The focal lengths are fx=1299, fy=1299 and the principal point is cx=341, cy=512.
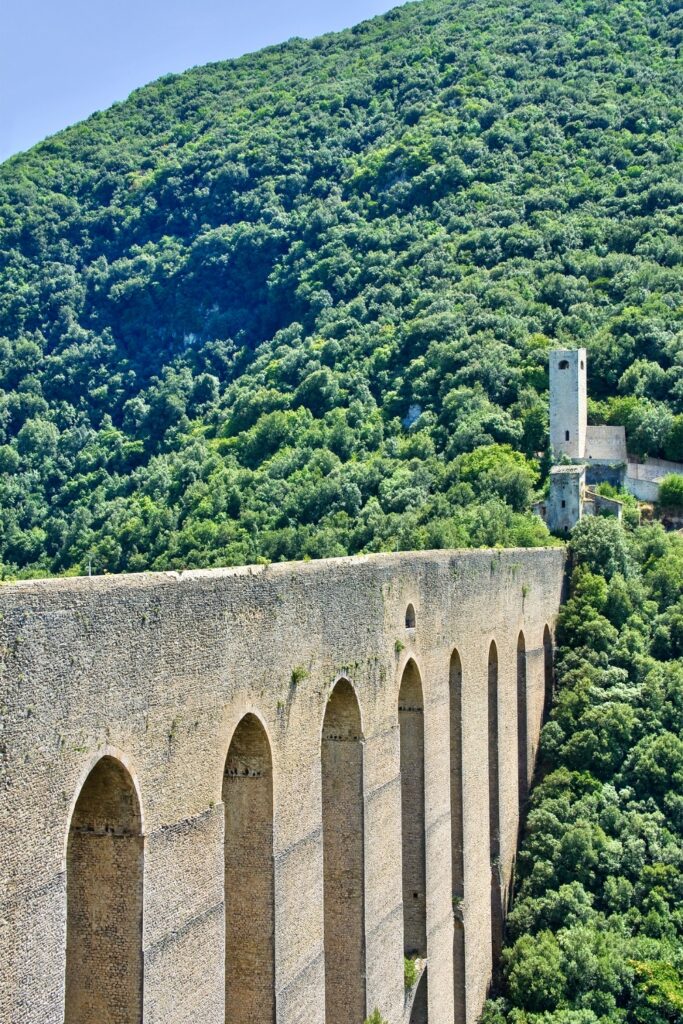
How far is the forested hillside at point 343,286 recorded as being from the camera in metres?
60.0

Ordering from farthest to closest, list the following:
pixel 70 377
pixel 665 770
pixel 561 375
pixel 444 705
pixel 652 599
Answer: pixel 70 377
pixel 561 375
pixel 652 599
pixel 665 770
pixel 444 705

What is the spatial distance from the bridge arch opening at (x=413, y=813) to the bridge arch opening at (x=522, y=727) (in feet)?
34.4

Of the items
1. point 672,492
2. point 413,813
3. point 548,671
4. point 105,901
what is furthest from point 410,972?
point 672,492

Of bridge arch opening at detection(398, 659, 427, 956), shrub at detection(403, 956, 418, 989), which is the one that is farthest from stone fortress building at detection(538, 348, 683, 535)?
shrub at detection(403, 956, 418, 989)

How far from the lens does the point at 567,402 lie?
56.1 meters

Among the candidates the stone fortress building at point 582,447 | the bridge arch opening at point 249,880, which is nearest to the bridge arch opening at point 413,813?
the bridge arch opening at point 249,880

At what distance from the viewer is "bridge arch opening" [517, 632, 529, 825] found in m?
33.8

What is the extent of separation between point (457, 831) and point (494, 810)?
4009 millimetres

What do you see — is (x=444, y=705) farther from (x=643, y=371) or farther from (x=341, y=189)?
(x=341, y=189)

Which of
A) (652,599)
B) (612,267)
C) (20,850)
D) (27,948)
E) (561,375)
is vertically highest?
(612,267)

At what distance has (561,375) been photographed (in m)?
56.2

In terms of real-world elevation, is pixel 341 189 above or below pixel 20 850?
above

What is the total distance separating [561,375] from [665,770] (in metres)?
26.3

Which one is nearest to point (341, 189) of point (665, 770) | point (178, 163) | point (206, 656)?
point (178, 163)
